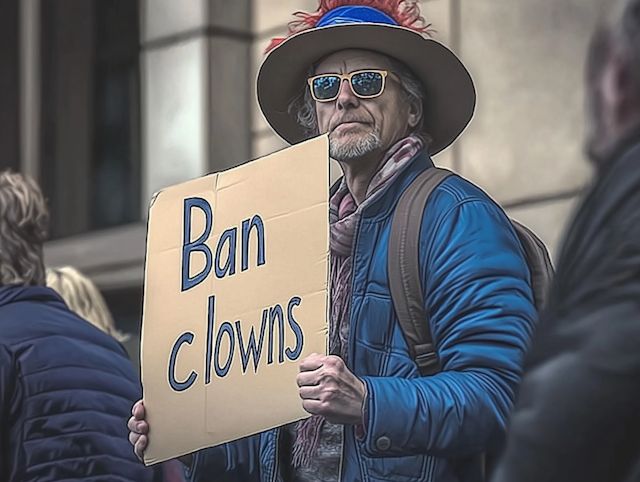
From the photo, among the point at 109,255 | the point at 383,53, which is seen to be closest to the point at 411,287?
the point at 383,53

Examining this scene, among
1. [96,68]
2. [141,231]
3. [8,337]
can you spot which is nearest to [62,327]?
[8,337]

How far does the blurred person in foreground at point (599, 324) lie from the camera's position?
1644mm

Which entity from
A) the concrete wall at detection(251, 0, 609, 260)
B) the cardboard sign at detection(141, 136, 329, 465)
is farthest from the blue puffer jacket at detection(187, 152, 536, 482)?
the concrete wall at detection(251, 0, 609, 260)

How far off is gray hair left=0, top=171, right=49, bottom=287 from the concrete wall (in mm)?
2876

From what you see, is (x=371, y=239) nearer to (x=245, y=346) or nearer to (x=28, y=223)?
(x=245, y=346)

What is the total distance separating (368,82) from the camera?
3156 millimetres

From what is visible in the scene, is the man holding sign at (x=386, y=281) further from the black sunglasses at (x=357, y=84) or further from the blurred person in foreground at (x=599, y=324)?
the blurred person in foreground at (x=599, y=324)

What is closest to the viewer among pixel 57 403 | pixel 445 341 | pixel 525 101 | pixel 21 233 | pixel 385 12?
pixel 445 341

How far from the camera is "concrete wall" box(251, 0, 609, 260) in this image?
6.63 metres

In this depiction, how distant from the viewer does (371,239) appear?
3023 millimetres

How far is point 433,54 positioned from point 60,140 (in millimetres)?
6508

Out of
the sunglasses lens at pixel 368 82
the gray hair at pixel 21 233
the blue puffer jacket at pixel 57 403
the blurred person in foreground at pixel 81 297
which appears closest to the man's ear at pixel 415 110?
the sunglasses lens at pixel 368 82

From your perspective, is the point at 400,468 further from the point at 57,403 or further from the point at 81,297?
the point at 81,297

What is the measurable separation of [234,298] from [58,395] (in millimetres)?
808
